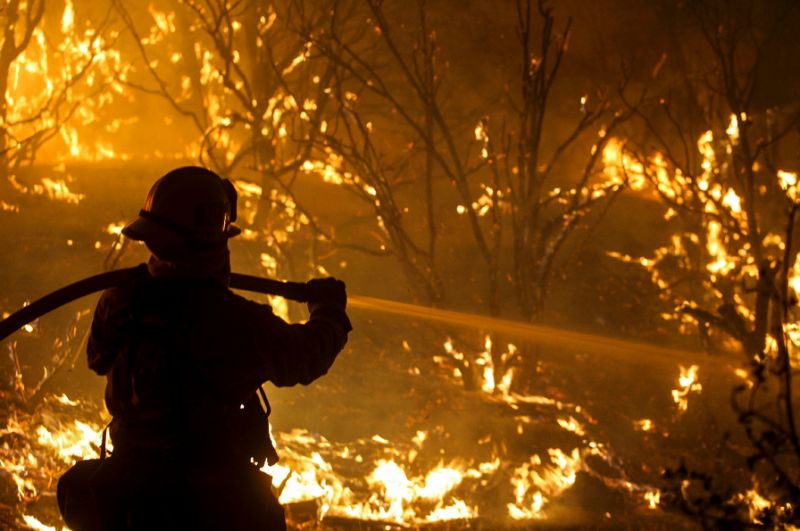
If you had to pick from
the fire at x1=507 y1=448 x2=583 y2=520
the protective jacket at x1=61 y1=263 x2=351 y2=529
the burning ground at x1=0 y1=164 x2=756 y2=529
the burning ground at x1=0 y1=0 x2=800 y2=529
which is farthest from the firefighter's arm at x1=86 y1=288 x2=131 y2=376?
the fire at x1=507 y1=448 x2=583 y2=520

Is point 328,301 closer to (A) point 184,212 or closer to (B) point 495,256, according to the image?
(A) point 184,212

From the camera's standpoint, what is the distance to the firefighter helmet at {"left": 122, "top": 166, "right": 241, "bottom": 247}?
81.8 inches

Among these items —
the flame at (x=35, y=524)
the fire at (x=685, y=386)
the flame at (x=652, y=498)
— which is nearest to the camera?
the flame at (x=35, y=524)

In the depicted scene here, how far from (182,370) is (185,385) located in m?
0.05

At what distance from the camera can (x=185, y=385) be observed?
80.2 inches

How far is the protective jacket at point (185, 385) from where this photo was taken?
2016 millimetres

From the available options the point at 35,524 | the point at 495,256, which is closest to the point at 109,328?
the point at 35,524

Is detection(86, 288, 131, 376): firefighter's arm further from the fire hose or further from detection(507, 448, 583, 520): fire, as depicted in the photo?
detection(507, 448, 583, 520): fire

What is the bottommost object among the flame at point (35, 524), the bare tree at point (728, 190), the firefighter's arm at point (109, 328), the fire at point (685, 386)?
the flame at point (35, 524)

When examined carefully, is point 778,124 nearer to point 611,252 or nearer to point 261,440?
point 611,252

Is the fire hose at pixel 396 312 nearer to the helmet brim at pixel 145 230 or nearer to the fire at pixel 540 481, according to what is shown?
the helmet brim at pixel 145 230

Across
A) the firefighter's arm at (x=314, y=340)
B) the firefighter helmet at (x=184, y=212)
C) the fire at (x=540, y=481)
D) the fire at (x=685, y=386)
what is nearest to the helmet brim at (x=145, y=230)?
the firefighter helmet at (x=184, y=212)

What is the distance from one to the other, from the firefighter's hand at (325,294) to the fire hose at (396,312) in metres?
0.02

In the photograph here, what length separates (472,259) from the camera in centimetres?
951
